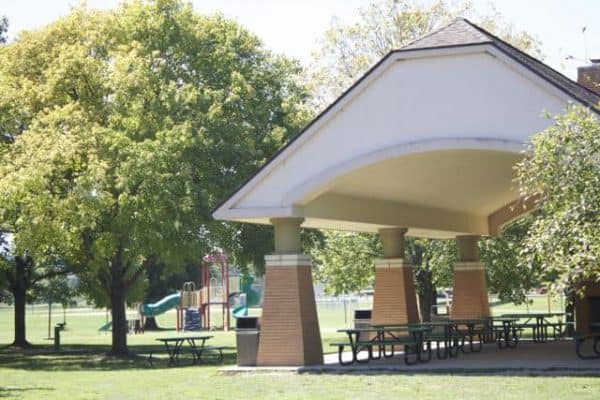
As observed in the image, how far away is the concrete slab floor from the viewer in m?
20.6

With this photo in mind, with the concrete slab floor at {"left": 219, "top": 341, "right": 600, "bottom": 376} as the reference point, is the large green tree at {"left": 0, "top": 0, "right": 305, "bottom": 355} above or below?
above

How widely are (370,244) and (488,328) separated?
12.4 meters

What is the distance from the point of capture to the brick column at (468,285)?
3269cm

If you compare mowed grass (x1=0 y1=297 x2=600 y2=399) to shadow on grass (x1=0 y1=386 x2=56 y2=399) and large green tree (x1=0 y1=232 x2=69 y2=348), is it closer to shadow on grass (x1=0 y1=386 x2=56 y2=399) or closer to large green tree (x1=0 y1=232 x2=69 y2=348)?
shadow on grass (x1=0 y1=386 x2=56 y2=399)

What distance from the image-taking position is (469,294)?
32719mm

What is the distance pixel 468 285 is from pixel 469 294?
25 centimetres

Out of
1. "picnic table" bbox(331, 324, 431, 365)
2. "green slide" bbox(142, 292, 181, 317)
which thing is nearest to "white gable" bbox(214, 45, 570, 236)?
"picnic table" bbox(331, 324, 431, 365)

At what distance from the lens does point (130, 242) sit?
97.1 ft

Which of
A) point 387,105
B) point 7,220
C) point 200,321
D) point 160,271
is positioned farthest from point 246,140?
point 160,271

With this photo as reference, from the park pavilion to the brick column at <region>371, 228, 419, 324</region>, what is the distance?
2026 millimetres

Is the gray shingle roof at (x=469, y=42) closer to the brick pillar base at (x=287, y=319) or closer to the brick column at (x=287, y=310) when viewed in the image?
the brick column at (x=287, y=310)

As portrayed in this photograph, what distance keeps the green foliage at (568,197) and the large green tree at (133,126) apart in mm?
13991

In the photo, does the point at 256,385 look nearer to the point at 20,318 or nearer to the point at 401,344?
the point at 401,344

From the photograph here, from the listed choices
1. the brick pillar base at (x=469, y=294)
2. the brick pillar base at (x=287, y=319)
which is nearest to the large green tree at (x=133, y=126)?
the brick pillar base at (x=287, y=319)
